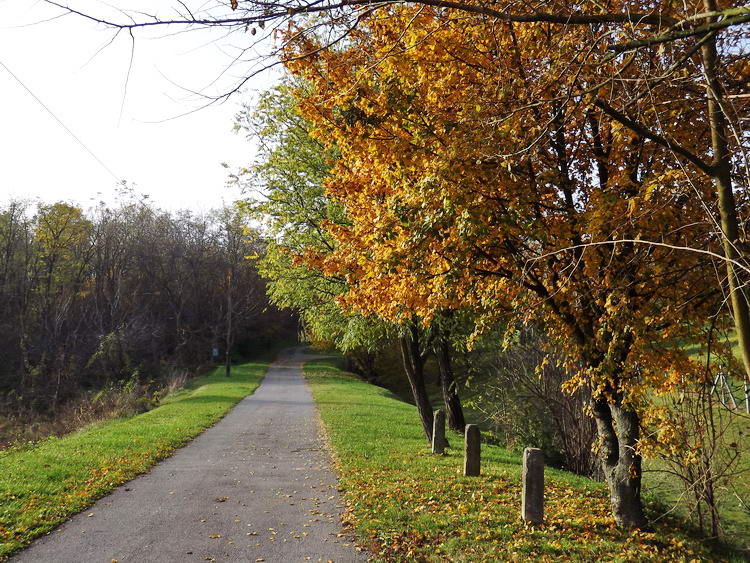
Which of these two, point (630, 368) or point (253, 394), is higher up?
Answer: point (630, 368)

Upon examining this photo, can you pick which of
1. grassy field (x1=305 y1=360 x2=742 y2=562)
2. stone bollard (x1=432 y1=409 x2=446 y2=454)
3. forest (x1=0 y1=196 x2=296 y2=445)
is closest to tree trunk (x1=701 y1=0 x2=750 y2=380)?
grassy field (x1=305 y1=360 x2=742 y2=562)

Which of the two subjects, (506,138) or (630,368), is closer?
(506,138)

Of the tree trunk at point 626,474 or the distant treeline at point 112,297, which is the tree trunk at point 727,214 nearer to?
the tree trunk at point 626,474

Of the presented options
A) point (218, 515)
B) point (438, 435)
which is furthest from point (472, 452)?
point (218, 515)

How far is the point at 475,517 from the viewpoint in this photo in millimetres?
7027

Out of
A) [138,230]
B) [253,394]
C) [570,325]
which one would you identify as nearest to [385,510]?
[570,325]

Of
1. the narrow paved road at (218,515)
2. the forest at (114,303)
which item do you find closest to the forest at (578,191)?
the narrow paved road at (218,515)

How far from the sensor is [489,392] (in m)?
15.0

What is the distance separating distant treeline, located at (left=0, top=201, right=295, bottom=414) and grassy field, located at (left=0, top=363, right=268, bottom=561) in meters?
15.6

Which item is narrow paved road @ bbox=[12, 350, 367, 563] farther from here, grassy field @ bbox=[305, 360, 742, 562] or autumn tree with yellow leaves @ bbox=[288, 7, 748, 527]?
autumn tree with yellow leaves @ bbox=[288, 7, 748, 527]

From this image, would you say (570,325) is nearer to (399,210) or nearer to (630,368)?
(630,368)

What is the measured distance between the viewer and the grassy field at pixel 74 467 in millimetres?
6520

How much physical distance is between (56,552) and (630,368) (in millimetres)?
6589

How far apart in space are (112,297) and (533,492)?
157 ft
